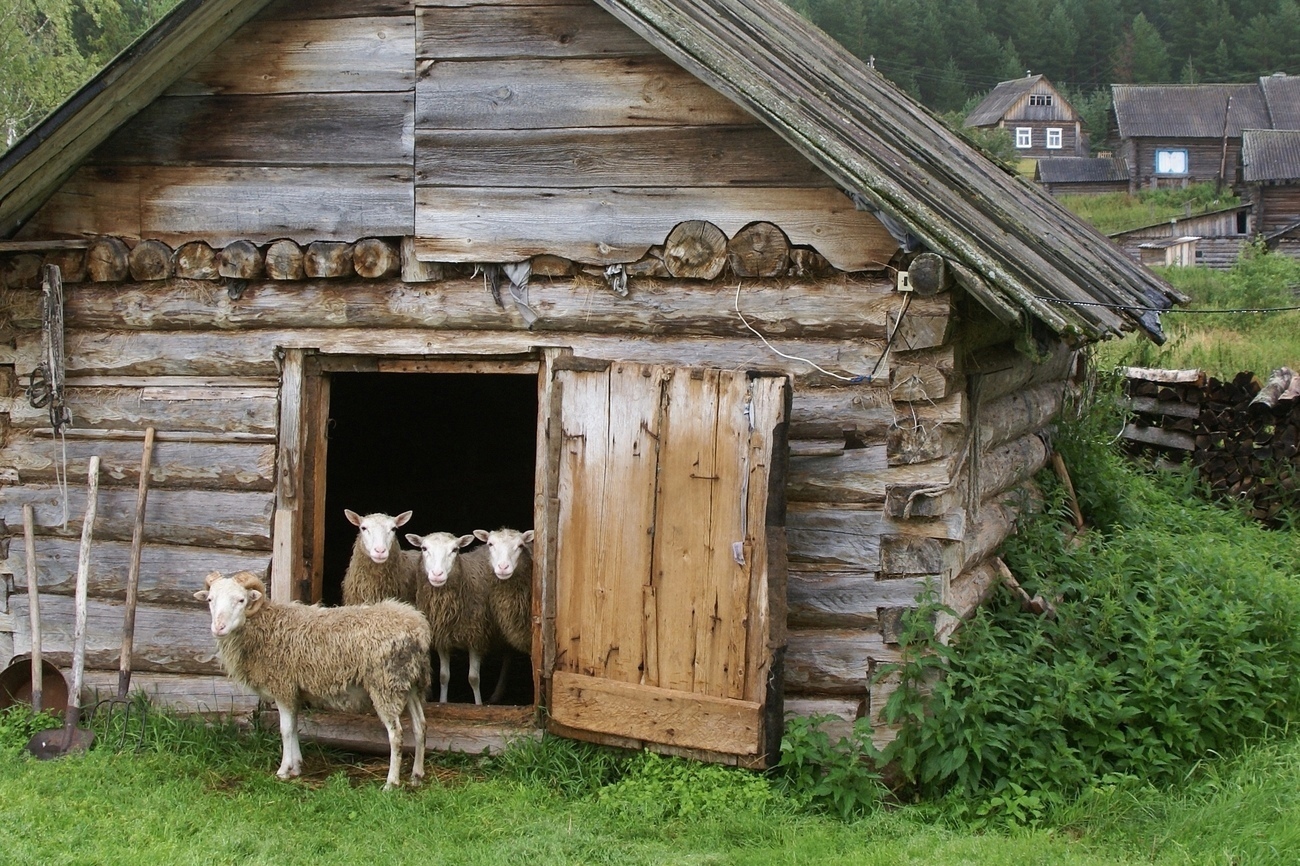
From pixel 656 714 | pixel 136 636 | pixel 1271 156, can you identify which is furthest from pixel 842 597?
pixel 1271 156

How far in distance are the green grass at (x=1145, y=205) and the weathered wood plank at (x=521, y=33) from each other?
132ft


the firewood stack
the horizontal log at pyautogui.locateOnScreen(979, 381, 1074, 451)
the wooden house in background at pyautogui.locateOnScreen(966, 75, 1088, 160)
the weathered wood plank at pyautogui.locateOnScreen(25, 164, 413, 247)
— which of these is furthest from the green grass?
the weathered wood plank at pyautogui.locateOnScreen(25, 164, 413, 247)

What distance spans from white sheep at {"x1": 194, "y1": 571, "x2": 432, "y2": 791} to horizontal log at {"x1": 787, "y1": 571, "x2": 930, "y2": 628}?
6.60ft

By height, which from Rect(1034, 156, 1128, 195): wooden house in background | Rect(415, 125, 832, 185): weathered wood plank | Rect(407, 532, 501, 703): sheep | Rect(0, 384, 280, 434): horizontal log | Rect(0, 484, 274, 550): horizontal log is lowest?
Rect(407, 532, 501, 703): sheep

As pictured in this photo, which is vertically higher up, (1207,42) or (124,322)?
(1207,42)

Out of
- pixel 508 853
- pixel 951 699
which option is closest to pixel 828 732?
pixel 951 699

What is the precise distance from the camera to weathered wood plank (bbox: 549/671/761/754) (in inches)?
257

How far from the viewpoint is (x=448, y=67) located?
23.4 ft

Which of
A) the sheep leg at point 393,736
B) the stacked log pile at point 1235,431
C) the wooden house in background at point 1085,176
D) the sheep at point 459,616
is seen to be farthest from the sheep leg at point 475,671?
the wooden house in background at point 1085,176

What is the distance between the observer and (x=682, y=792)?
6.50 metres

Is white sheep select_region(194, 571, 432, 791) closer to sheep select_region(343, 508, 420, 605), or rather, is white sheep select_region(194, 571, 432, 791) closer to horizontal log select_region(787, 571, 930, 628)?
sheep select_region(343, 508, 420, 605)

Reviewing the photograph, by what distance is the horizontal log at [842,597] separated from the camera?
674 centimetres

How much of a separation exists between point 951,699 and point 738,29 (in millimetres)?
4862

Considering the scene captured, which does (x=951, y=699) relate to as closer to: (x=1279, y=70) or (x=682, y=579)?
(x=682, y=579)
